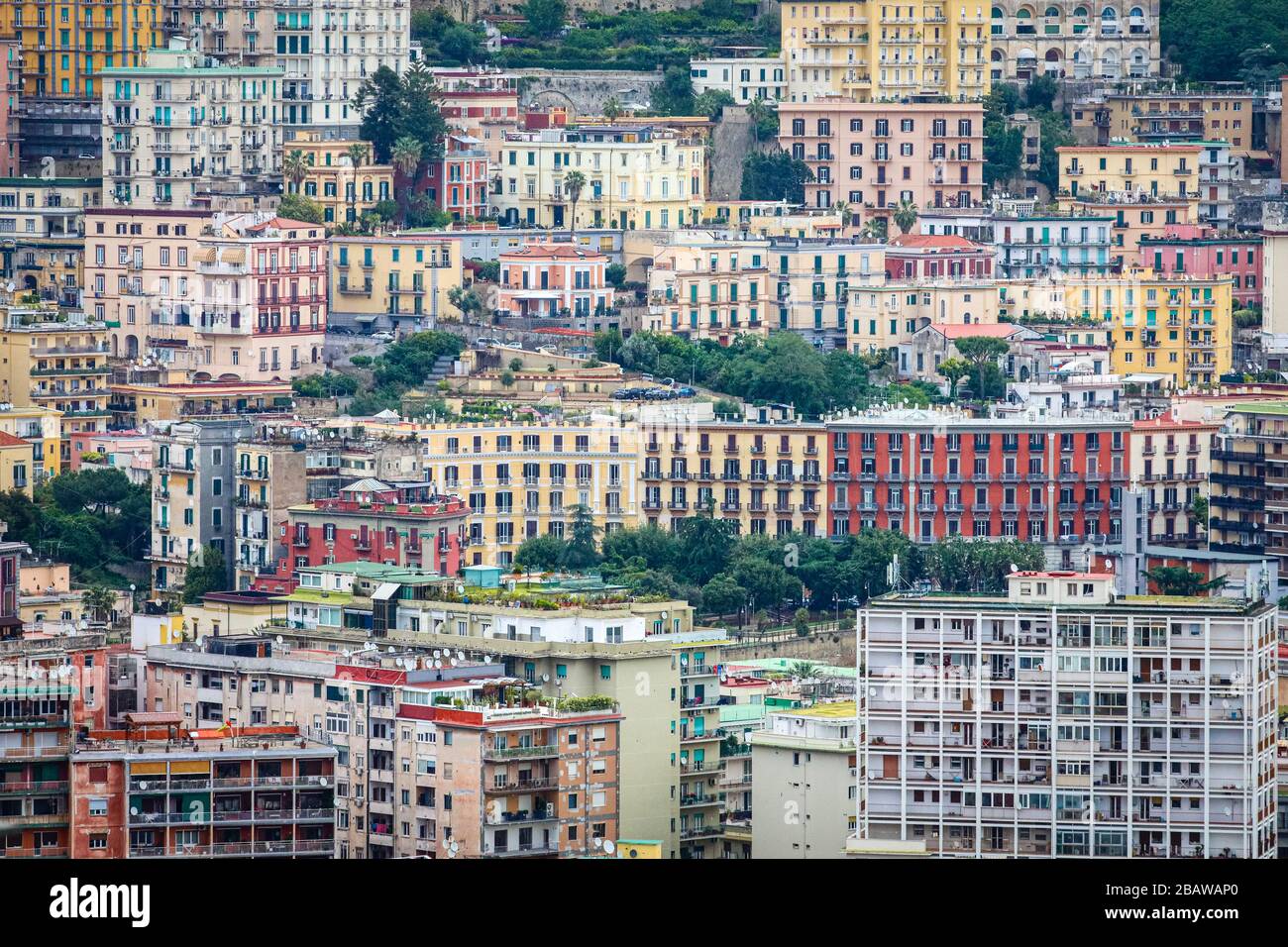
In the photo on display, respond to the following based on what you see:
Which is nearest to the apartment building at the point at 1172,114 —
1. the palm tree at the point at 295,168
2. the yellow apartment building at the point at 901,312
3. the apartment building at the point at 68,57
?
the yellow apartment building at the point at 901,312

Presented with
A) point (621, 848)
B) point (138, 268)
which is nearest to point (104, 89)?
point (138, 268)

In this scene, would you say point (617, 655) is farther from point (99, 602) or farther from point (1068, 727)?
point (99, 602)

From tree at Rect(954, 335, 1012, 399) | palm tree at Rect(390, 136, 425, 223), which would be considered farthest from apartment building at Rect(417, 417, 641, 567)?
palm tree at Rect(390, 136, 425, 223)

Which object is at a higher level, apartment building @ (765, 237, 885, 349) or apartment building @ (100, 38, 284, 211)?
apartment building @ (100, 38, 284, 211)

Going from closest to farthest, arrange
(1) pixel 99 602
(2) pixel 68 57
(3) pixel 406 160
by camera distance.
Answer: (1) pixel 99 602 → (3) pixel 406 160 → (2) pixel 68 57

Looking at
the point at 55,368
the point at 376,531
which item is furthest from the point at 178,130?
the point at 376,531

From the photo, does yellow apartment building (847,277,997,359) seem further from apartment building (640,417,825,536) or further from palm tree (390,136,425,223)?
apartment building (640,417,825,536)
